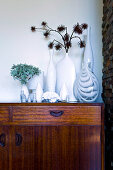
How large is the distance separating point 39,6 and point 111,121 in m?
1.35

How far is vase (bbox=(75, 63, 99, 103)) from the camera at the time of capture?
1633mm

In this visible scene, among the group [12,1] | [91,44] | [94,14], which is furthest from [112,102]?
[12,1]

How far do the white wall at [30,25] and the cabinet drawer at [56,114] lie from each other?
1.90ft

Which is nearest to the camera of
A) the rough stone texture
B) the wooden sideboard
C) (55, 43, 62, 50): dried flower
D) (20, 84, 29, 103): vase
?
the wooden sideboard

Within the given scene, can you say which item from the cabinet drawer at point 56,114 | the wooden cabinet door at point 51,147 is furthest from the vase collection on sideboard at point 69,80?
the wooden cabinet door at point 51,147

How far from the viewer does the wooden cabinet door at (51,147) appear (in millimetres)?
1455

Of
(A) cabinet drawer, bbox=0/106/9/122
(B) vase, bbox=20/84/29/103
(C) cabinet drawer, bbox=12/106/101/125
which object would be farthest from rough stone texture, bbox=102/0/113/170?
(A) cabinet drawer, bbox=0/106/9/122

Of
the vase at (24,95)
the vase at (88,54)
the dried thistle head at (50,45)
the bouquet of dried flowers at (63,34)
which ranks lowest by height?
the vase at (24,95)

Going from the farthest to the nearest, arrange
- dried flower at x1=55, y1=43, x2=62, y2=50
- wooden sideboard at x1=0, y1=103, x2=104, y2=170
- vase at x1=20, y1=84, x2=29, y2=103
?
dried flower at x1=55, y1=43, x2=62, y2=50, vase at x1=20, y1=84, x2=29, y2=103, wooden sideboard at x1=0, y1=103, x2=104, y2=170

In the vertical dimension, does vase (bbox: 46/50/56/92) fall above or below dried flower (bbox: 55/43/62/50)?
below

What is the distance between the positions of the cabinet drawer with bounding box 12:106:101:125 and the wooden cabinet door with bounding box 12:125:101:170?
0.15 ft

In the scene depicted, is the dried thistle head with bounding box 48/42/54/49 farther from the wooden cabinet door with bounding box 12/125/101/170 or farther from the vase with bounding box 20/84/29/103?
the wooden cabinet door with bounding box 12/125/101/170

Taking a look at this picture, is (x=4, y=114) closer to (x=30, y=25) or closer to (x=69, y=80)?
(x=69, y=80)

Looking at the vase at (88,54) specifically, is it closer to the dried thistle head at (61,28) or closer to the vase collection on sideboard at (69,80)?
the vase collection on sideboard at (69,80)
